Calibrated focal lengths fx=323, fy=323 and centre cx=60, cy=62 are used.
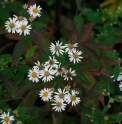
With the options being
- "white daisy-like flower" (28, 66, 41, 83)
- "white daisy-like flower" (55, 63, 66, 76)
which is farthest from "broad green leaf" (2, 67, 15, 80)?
"white daisy-like flower" (55, 63, 66, 76)

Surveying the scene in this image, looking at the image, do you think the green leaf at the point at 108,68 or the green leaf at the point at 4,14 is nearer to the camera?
the green leaf at the point at 108,68

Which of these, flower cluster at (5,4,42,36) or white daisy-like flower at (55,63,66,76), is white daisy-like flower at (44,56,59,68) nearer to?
white daisy-like flower at (55,63,66,76)

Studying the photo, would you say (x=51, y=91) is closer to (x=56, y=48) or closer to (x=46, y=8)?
(x=56, y=48)

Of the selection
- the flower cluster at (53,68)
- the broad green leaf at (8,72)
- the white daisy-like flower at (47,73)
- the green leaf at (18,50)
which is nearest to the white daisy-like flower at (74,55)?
the flower cluster at (53,68)

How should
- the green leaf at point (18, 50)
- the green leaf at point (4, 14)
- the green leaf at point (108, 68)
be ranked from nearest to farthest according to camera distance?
the green leaf at point (18, 50), the green leaf at point (108, 68), the green leaf at point (4, 14)

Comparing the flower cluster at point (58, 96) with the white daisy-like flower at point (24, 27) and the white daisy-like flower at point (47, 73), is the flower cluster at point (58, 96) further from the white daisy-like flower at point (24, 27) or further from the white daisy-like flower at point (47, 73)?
the white daisy-like flower at point (24, 27)

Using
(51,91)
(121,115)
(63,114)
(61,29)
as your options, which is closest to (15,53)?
(51,91)

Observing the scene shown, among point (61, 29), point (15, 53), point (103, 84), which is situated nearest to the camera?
point (15, 53)
